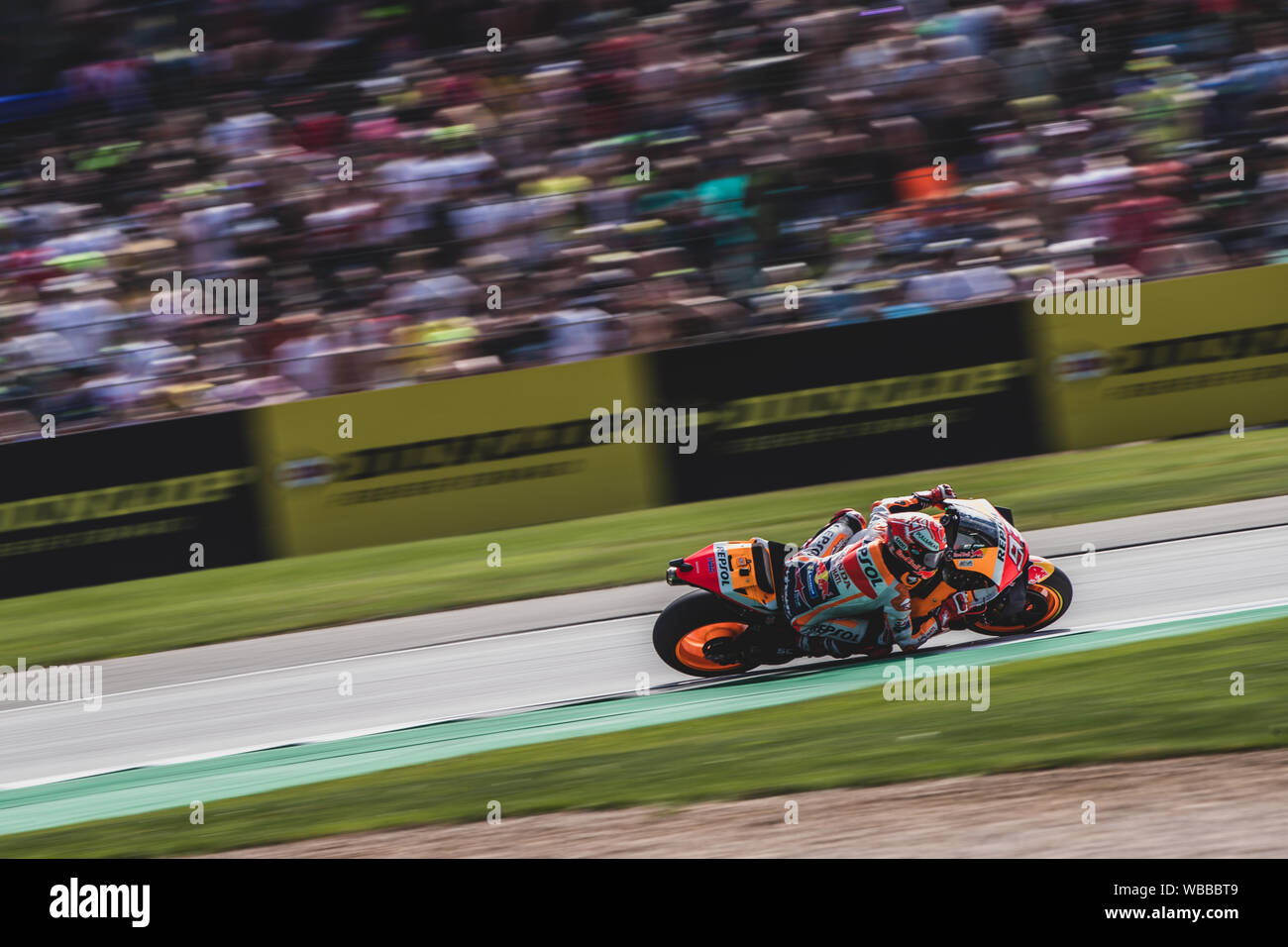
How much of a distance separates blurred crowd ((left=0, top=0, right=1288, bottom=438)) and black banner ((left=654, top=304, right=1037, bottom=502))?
0.40 meters

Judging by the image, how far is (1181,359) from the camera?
13758 mm

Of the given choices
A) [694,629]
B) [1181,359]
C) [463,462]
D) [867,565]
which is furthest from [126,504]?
[1181,359]

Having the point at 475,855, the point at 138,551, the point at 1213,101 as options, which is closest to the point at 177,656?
the point at 138,551

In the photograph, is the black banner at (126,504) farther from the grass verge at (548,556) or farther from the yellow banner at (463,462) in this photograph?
the yellow banner at (463,462)

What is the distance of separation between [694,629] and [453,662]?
2.34m

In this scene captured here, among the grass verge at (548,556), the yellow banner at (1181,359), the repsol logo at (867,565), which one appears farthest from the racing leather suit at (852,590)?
the yellow banner at (1181,359)

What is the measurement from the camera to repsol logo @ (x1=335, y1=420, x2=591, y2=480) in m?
13.7

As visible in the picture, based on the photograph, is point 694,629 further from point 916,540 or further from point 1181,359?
point 1181,359

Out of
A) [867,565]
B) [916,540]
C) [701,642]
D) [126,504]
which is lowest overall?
[701,642]

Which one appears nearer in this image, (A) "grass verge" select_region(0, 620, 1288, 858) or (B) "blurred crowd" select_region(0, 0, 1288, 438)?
(A) "grass verge" select_region(0, 620, 1288, 858)

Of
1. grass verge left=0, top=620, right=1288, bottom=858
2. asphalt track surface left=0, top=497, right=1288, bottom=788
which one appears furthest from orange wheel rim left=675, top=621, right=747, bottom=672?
grass verge left=0, top=620, right=1288, bottom=858

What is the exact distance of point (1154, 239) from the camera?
14.6m

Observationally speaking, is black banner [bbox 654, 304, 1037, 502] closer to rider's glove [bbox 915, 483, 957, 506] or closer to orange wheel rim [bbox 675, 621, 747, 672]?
orange wheel rim [bbox 675, 621, 747, 672]
